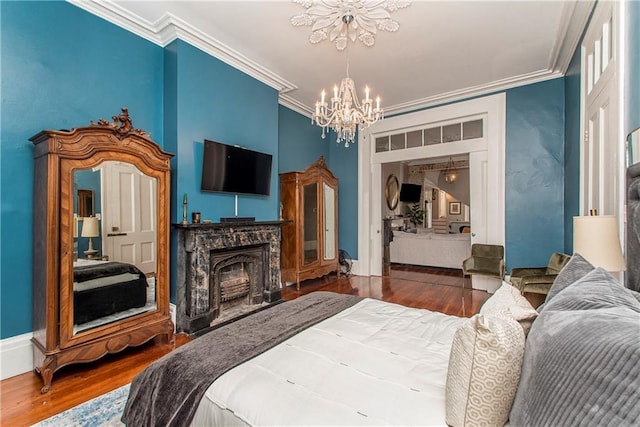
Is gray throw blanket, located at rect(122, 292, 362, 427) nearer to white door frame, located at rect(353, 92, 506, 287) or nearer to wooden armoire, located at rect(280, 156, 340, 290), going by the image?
wooden armoire, located at rect(280, 156, 340, 290)

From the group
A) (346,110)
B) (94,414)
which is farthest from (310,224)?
(94,414)

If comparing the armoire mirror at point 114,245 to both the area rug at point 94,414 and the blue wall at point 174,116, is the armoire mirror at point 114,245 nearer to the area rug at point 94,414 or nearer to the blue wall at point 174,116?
the blue wall at point 174,116

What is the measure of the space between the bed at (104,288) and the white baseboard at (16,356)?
504 mm

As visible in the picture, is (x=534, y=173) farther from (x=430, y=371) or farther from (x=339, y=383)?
(x=339, y=383)

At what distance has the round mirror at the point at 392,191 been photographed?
7.84 meters

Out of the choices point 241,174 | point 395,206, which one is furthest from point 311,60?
point 395,206

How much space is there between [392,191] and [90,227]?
23.1 feet

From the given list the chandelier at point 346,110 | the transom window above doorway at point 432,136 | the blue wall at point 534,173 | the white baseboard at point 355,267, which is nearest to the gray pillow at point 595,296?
the chandelier at point 346,110

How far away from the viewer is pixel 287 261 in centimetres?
456

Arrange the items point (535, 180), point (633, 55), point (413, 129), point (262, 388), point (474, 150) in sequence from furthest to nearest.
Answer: point (413, 129), point (474, 150), point (535, 180), point (633, 55), point (262, 388)

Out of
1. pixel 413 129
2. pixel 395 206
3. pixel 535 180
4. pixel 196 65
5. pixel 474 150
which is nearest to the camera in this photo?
pixel 196 65

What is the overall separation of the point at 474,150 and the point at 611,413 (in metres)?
4.57

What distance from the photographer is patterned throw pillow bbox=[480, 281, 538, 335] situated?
102cm

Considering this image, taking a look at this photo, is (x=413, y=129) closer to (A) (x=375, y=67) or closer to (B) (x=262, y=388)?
(A) (x=375, y=67)
